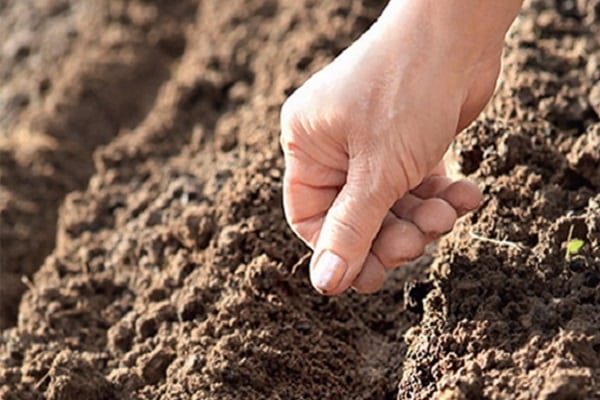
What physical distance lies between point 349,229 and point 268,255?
2.02ft

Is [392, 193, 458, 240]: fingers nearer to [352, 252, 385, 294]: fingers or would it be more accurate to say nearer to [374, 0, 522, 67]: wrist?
[352, 252, 385, 294]: fingers

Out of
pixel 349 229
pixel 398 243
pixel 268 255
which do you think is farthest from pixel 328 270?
pixel 268 255

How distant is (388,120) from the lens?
230cm

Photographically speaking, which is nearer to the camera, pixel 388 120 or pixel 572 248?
pixel 388 120

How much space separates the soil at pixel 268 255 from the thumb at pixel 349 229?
12.4 inches

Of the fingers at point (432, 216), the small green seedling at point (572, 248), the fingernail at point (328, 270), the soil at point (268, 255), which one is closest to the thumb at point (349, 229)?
the fingernail at point (328, 270)

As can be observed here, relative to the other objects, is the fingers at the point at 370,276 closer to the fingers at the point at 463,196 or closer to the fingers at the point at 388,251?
the fingers at the point at 388,251

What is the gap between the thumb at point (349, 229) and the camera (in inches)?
90.3

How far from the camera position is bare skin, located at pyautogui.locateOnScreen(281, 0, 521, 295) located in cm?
230

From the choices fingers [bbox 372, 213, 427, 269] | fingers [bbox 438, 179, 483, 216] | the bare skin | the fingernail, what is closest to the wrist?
the bare skin

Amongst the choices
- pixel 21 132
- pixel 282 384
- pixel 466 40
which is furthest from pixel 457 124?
pixel 21 132

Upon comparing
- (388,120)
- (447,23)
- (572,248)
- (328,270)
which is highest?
(447,23)

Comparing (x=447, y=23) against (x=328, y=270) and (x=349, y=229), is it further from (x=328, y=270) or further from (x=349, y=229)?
(x=328, y=270)

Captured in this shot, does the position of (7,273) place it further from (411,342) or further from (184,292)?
(411,342)
